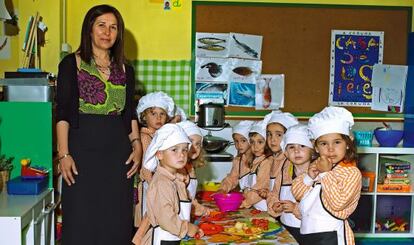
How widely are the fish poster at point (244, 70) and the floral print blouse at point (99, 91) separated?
1.62 metres

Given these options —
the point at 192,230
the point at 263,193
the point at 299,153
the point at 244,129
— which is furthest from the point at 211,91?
the point at 192,230

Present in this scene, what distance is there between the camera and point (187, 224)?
5.89ft

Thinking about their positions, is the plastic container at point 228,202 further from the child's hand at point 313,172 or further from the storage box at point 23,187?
the storage box at point 23,187

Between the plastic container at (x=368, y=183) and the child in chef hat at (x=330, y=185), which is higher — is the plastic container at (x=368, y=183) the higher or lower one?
the lower one

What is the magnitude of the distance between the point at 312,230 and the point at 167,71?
2.16 m

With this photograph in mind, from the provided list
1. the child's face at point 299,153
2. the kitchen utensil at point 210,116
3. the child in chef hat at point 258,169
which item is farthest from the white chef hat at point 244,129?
the child's face at point 299,153

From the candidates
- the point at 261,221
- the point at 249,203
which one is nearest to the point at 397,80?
the point at 249,203

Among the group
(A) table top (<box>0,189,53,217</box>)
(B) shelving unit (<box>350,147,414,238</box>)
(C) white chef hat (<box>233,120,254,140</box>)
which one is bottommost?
(B) shelving unit (<box>350,147,414,238</box>)

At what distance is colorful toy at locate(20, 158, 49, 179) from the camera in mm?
2297

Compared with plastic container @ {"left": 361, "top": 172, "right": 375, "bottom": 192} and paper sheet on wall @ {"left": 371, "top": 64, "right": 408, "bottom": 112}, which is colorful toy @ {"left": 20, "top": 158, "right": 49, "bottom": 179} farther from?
paper sheet on wall @ {"left": 371, "top": 64, "right": 408, "bottom": 112}

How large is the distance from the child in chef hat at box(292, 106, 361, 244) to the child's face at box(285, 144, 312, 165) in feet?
0.97

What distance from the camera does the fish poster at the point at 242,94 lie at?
12.6 ft

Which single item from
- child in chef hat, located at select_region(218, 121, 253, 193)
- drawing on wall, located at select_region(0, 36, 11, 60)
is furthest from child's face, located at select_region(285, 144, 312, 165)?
drawing on wall, located at select_region(0, 36, 11, 60)

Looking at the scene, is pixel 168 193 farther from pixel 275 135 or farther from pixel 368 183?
pixel 368 183
